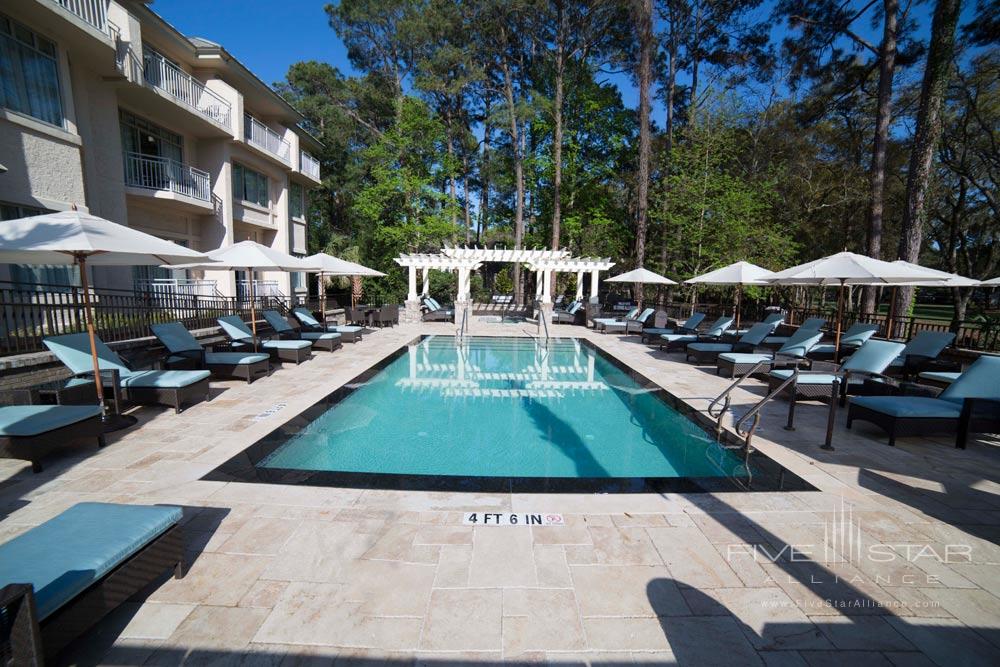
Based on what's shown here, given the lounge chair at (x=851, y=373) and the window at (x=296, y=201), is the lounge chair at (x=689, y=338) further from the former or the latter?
the window at (x=296, y=201)

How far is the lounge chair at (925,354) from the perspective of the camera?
24.9ft

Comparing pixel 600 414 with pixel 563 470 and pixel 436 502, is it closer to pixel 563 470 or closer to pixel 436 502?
pixel 563 470

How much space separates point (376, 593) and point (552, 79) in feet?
88.6

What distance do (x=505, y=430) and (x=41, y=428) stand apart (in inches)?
193

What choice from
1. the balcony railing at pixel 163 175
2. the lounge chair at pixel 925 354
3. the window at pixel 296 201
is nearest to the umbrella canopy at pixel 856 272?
the lounge chair at pixel 925 354

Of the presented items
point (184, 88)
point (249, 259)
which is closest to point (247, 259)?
point (249, 259)

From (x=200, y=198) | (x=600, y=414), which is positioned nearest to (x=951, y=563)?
(x=600, y=414)

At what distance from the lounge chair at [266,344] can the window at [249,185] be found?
10.8 metres

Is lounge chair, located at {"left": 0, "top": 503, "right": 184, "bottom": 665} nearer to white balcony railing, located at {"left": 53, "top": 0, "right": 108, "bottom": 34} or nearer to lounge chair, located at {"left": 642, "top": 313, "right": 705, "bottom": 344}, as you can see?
lounge chair, located at {"left": 642, "top": 313, "right": 705, "bottom": 344}

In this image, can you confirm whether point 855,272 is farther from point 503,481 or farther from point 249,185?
point 249,185

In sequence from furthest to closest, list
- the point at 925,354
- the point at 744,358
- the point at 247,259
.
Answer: the point at 744,358
the point at 247,259
the point at 925,354

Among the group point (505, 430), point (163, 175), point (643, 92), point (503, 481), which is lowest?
point (505, 430)

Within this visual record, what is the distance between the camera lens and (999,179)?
56.5 ft

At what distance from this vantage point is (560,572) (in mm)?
2729
